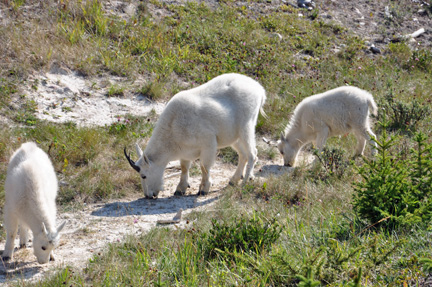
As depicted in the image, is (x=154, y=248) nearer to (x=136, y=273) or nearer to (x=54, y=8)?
(x=136, y=273)

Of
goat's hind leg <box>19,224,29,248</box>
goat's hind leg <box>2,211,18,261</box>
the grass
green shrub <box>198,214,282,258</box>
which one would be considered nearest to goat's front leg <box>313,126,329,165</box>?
the grass

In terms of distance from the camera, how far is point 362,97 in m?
9.77

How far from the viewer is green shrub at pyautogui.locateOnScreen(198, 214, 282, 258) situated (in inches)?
212

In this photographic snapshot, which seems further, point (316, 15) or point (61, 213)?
point (316, 15)

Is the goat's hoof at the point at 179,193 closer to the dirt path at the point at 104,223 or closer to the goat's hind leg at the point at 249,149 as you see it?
the dirt path at the point at 104,223

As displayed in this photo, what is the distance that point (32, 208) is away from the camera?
19.8ft

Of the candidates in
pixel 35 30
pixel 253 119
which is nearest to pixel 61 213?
pixel 253 119

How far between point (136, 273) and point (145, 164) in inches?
131

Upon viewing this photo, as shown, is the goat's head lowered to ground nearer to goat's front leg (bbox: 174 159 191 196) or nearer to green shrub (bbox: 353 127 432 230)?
goat's front leg (bbox: 174 159 191 196)

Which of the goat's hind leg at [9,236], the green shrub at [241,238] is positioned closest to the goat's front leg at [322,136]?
the green shrub at [241,238]

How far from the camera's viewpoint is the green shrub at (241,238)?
5395mm

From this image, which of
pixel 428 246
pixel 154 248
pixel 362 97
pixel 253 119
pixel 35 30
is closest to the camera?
pixel 428 246

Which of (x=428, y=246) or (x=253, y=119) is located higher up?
(x=428, y=246)

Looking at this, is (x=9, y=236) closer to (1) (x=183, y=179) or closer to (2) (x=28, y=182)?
(2) (x=28, y=182)
